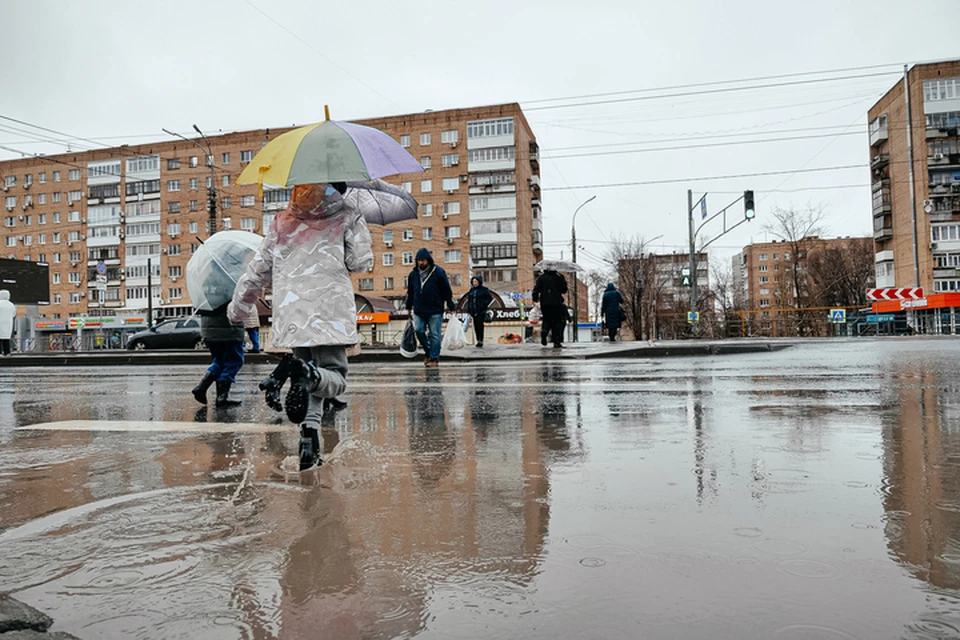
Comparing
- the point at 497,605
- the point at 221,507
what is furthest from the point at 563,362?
the point at 497,605

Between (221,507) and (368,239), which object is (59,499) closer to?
(221,507)

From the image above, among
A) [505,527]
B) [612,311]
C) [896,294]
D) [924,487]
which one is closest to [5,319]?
[612,311]

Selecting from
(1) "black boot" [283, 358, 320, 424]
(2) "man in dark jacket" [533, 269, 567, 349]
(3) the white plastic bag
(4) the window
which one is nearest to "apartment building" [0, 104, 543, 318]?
(4) the window

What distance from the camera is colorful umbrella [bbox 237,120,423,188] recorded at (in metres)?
3.96

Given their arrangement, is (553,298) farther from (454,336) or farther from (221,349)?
(221,349)

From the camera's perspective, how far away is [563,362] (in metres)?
11.8

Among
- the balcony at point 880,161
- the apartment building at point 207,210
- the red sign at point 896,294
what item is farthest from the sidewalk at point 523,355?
the balcony at point 880,161

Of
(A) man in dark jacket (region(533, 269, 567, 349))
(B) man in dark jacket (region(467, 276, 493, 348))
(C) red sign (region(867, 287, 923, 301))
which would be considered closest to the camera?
(A) man in dark jacket (region(533, 269, 567, 349))

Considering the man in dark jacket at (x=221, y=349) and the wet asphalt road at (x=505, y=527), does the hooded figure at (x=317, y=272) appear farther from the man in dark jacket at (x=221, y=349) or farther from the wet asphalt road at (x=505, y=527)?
the man in dark jacket at (x=221, y=349)

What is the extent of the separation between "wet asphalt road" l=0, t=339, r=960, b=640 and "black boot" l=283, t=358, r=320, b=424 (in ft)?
0.94

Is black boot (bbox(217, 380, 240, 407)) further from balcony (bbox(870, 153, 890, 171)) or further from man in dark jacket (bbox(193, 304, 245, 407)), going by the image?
balcony (bbox(870, 153, 890, 171))

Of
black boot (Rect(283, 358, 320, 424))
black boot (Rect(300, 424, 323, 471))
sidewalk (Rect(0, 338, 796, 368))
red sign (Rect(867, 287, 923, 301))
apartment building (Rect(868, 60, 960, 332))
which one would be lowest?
black boot (Rect(300, 424, 323, 471))

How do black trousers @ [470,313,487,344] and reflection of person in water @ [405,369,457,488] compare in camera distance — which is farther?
black trousers @ [470,313,487,344]

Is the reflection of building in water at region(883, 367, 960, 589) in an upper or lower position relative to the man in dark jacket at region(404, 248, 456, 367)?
lower
